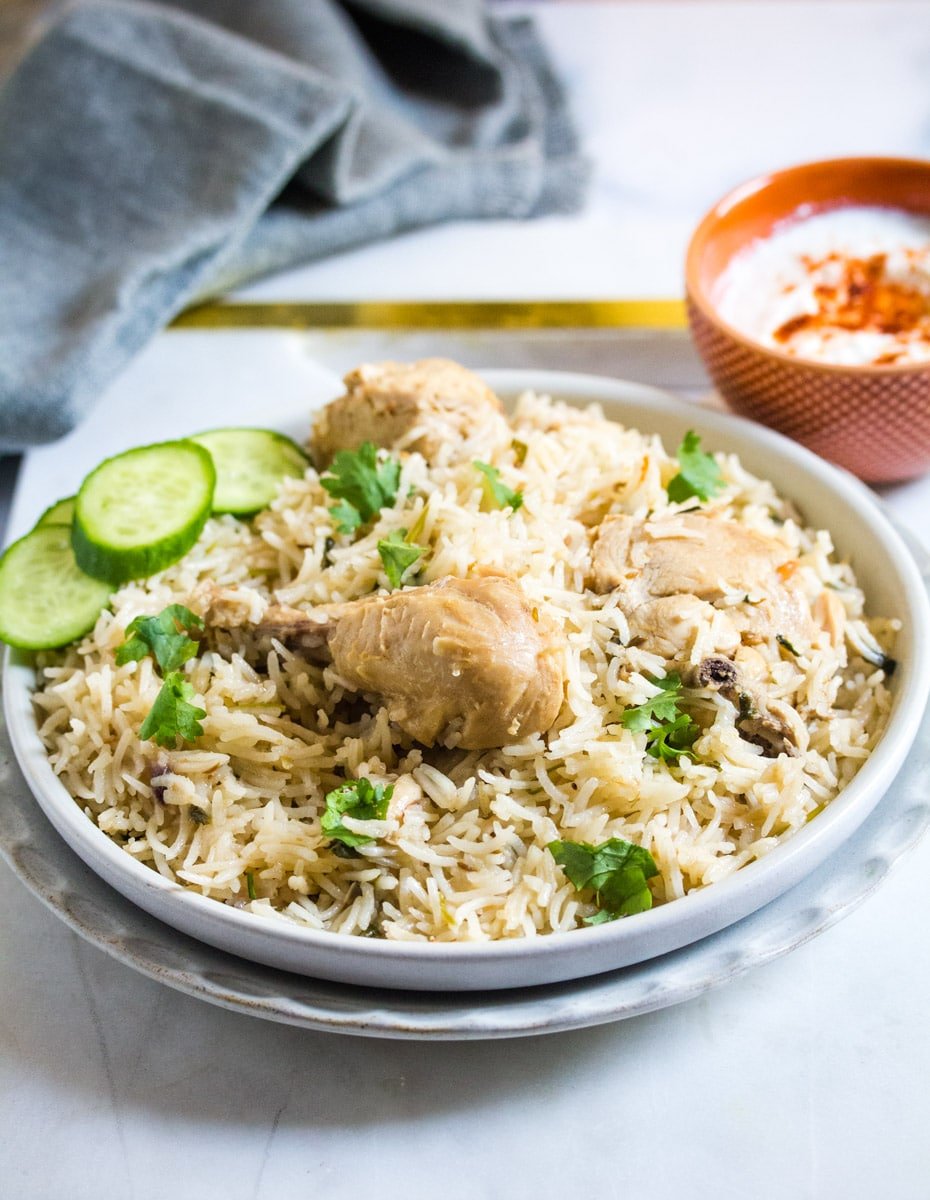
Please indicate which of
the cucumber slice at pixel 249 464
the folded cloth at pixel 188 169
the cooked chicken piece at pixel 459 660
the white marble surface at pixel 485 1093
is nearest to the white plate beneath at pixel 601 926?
the white marble surface at pixel 485 1093

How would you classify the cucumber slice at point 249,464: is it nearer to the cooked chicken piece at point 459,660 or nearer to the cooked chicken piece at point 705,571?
the cooked chicken piece at point 459,660

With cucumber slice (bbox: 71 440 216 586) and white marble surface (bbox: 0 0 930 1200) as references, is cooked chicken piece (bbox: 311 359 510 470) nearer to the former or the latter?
cucumber slice (bbox: 71 440 216 586)

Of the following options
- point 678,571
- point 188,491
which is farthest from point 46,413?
point 678,571

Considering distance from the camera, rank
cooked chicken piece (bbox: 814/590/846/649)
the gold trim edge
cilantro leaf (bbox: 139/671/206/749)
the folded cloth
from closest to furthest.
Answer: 1. cilantro leaf (bbox: 139/671/206/749)
2. cooked chicken piece (bbox: 814/590/846/649)
3. the folded cloth
4. the gold trim edge

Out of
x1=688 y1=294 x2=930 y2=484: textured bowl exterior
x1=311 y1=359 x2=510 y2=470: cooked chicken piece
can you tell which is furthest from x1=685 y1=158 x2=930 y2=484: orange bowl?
x1=311 y1=359 x2=510 y2=470: cooked chicken piece

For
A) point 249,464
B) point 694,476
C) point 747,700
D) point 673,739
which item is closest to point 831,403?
point 694,476

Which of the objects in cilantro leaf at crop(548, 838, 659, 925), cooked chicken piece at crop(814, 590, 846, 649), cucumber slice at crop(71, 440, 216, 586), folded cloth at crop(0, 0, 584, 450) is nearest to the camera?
cilantro leaf at crop(548, 838, 659, 925)

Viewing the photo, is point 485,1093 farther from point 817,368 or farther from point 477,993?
point 817,368
